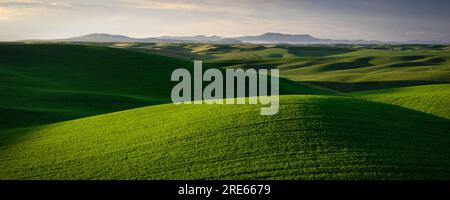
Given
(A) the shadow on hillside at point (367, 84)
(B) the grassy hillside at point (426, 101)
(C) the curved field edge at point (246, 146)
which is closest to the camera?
(C) the curved field edge at point (246, 146)

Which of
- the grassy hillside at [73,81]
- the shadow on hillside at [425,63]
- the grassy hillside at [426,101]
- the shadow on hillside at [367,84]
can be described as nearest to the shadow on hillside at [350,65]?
the shadow on hillside at [425,63]

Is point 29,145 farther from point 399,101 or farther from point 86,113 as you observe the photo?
point 399,101

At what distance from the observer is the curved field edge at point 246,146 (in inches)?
655

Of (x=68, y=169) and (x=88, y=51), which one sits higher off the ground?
(x=88, y=51)

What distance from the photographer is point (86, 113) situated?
116 ft

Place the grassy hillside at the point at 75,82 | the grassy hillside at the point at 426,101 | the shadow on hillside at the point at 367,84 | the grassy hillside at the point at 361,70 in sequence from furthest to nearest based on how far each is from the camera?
the grassy hillside at the point at 361,70, the shadow on hillside at the point at 367,84, the grassy hillside at the point at 75,82, the grassy hillside at the point at 426,101

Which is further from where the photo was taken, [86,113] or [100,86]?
[100,86]

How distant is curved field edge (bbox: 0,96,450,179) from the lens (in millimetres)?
16641

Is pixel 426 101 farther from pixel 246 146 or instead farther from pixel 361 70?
pixel 361 70

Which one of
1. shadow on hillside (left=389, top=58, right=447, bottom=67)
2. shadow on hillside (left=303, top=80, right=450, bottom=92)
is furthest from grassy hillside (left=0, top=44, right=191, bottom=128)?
shadow on hillside (left=389, top=58, right=447, bottom=67)

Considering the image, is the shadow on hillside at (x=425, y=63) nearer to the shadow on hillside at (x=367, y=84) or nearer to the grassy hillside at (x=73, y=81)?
the shadow on hillside at (x=367, y=84)
